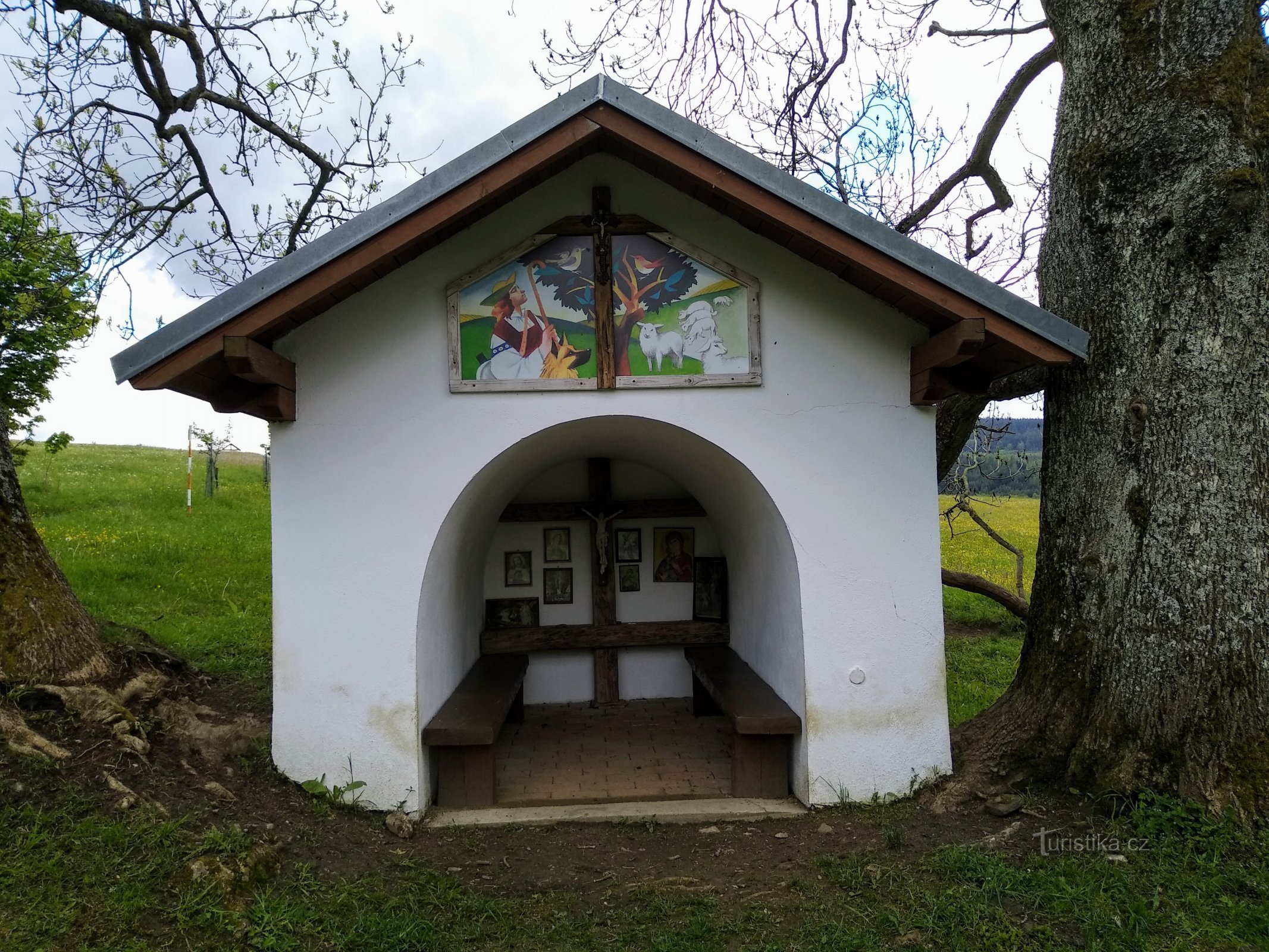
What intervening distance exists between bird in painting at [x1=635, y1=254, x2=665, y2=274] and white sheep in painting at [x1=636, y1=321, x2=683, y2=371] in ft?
1.14

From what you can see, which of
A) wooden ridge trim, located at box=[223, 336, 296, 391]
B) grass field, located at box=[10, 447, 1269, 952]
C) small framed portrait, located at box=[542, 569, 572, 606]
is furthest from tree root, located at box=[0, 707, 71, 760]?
small framed portrait, located at box=[542, 569, 572, 606]

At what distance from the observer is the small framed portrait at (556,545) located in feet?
25.7

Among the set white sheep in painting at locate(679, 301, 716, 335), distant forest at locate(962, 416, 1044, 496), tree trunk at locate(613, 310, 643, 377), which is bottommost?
distant forest at locate(962, 416, 1044, 496)

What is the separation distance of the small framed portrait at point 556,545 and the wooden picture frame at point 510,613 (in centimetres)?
47

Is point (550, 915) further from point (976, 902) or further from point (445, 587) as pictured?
point (445, 587)

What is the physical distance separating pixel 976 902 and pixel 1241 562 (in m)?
2.24

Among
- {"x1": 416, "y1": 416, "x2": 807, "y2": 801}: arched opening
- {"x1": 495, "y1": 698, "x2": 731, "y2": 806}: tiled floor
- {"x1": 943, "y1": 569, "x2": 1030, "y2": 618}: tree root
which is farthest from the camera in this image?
{"x1": 943, "y1": 569, "x2": 1030, "y2": 618}: tree root

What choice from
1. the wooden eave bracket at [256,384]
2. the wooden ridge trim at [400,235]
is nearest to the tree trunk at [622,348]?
the wooden ridge trim at [400,235]

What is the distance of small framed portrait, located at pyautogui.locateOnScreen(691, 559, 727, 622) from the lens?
25.2 ft

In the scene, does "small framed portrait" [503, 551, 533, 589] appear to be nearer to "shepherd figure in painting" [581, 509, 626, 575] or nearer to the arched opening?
the arched opening

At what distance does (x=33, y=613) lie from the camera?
4.99 meters

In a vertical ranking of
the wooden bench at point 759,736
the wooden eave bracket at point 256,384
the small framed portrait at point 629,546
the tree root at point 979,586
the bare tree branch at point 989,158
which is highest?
the bare tree branch at point 989,158

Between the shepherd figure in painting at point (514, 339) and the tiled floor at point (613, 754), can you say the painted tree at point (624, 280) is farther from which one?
the tiled floor at point (613, 754)

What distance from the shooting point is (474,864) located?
4328 millimetres
